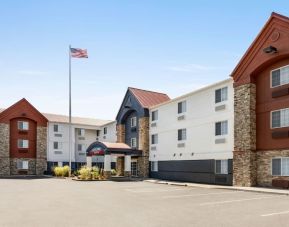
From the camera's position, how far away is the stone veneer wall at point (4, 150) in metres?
50.6

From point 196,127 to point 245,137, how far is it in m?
6.85

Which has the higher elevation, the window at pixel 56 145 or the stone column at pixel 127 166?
the window at pixel 56 145

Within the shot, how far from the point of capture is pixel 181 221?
11.3 m

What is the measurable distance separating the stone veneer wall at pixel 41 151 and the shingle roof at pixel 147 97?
1925 centimetres

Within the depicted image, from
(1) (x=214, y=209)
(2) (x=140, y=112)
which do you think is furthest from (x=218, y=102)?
(1) (x=214, y=209)

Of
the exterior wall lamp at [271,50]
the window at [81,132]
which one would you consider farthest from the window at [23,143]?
the exterior wall lamp at [271,50]

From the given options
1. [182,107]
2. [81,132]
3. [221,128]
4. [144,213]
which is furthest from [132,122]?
[144,213]

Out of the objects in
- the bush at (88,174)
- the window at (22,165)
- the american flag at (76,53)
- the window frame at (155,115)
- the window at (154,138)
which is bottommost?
the window at (22,165)

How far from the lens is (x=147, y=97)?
4341 centimetres

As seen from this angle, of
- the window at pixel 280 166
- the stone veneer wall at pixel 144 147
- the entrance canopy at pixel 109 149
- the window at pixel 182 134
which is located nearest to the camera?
the window at pixel 280 166

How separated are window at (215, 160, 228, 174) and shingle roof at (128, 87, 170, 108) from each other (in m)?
13.9

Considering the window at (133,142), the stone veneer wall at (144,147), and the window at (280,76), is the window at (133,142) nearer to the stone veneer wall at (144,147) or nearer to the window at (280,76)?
the stone veneer wall at (144,147)

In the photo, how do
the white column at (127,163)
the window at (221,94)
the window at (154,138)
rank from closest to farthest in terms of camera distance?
1. the window at (221,94)
2. the window at (154,138)
3. the white column at (127,163)

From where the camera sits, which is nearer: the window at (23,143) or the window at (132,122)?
the window at (132,122)
